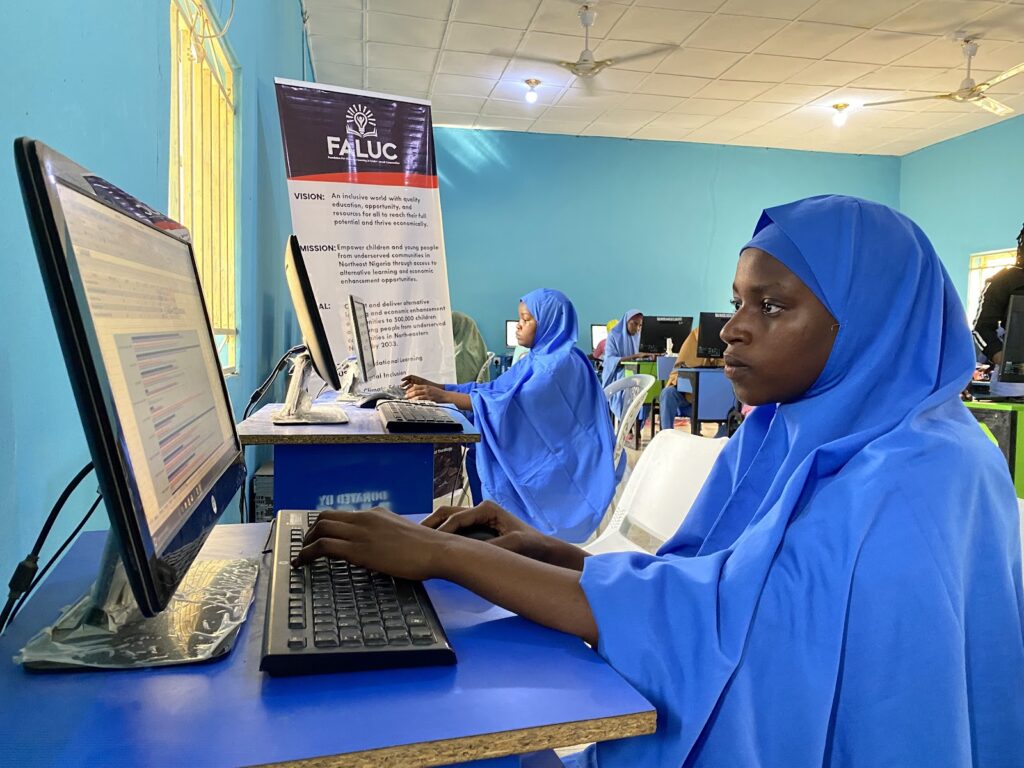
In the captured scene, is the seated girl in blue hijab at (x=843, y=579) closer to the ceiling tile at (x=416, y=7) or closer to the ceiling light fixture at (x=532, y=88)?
the ceiling tile at (x=416, y=7)

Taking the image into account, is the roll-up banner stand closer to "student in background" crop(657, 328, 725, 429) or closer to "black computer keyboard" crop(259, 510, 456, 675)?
"black computer keyboard" crop(259, 510, 456, 675)

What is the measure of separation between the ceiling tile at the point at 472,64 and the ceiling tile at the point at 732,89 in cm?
194

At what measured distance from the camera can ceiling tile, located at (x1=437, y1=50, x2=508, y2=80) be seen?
5.87 meters

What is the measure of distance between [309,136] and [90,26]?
2280 millimetres

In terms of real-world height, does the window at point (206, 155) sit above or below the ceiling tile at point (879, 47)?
below

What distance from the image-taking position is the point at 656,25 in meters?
5.21

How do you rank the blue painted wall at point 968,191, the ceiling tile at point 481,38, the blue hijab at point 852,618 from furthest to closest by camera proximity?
the blue painted wall at point 968,191 < the ceiling tile at point 481,38 < the blue hijab at point 852,618

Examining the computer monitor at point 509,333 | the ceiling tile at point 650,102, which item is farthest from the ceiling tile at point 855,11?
the computer monitor at point 509,333

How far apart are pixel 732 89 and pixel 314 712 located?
711 centimetres

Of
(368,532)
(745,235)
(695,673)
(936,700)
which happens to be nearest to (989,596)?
(936,700)

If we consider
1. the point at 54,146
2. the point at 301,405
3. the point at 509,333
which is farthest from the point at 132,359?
the point at 509,333

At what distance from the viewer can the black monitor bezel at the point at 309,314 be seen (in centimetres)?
162

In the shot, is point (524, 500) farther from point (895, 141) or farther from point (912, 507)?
point (895, 141)

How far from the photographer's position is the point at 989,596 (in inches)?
29.9
